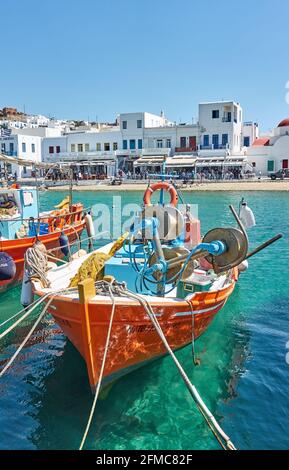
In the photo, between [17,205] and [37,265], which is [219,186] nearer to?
[17,205]

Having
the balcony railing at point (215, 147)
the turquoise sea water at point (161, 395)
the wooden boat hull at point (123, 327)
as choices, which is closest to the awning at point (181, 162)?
the balcony railing at point (215, 147)

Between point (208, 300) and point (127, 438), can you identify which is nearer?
point (127, 438)

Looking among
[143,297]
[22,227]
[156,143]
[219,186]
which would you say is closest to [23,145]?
[156,143]

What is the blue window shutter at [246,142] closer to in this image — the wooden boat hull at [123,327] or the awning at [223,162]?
the awning at [223,162]

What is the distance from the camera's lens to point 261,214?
3341cm

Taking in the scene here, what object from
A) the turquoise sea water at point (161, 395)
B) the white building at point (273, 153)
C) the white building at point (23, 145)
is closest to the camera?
the turquoise sea water at point (161, 395)

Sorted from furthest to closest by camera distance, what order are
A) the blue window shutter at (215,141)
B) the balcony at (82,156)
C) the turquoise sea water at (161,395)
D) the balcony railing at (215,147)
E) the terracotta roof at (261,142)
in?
the balcony at (82,156) < the terracotta roof at (261,142) < the blue window shutter at (215,141) < the balcony railing at (215,147) < the turquoise sea water at (161,395)

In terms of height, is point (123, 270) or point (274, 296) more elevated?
point (123, 270)

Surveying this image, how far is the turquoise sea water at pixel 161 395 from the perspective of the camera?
7.06 meters

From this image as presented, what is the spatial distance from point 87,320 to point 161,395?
84.4 inches

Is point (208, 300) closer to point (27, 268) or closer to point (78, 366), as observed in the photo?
point (78, 366)
